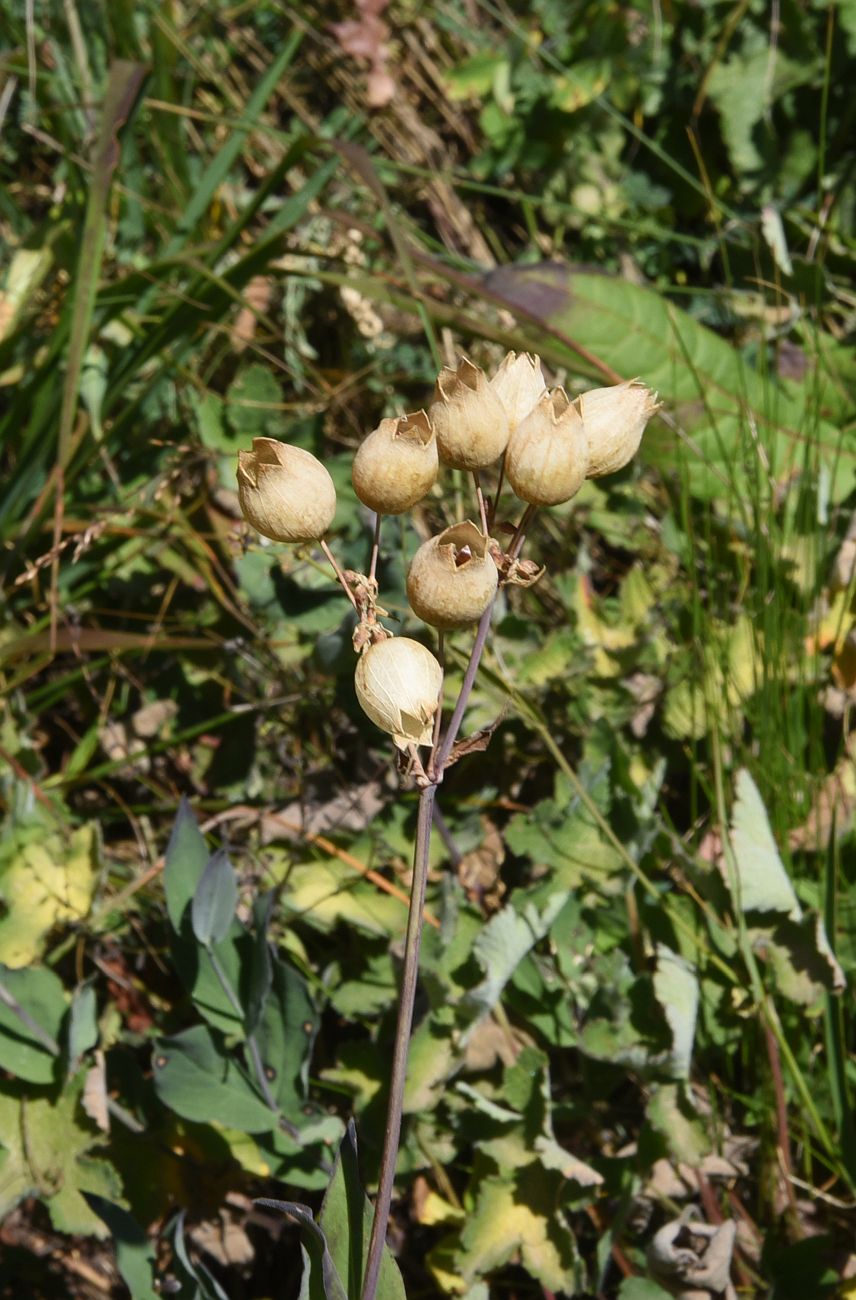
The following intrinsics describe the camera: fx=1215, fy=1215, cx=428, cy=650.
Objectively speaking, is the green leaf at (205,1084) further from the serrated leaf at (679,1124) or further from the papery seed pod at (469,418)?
the papery seed pod at (469,418)

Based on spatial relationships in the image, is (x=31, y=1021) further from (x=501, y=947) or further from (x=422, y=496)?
(x=422, y=496)

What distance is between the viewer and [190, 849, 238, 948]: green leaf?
4.11 feet

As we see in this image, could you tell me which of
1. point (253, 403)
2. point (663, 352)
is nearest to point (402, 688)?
point (253, 403)

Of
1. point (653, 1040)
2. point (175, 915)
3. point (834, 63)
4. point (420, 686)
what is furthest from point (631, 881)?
point (834, 63)

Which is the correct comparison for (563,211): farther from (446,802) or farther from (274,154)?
(446,802)

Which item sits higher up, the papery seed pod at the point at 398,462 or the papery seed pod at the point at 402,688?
the papery seed pod at the point at 398,462

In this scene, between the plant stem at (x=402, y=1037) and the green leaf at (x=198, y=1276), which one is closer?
the plant stem at (x=402, y=1037)

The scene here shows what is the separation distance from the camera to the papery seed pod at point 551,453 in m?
0.88

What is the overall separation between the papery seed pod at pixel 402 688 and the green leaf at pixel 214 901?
0.47 metres

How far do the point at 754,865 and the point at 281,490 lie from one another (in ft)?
2.67

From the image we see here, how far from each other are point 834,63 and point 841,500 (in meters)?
0.99

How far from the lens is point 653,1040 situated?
4.72 ft

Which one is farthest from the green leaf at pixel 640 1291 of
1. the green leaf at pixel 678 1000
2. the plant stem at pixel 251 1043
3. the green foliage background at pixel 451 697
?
the plant stem at pixel 251 1043

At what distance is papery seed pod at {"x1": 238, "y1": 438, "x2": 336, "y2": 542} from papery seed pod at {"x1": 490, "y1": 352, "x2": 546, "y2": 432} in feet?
0.53
